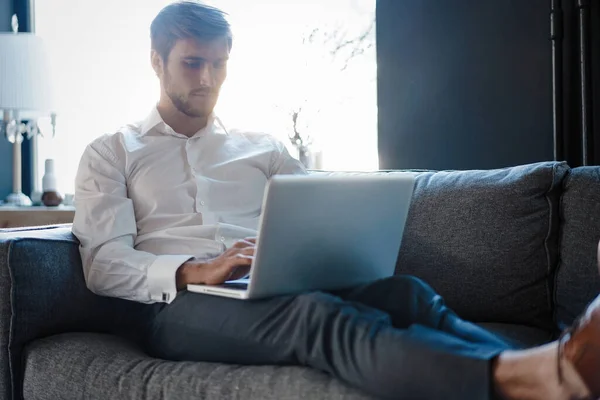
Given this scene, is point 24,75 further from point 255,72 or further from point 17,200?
point 255,72

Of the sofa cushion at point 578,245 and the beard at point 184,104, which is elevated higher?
the beard at point 184,104

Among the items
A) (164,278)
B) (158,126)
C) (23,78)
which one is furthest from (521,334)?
(23,78)

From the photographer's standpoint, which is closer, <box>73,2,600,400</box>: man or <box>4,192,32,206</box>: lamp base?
<box>73,2,600,400</box>: man

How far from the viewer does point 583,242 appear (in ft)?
5.82

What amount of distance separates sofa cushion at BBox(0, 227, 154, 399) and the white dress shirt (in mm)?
49

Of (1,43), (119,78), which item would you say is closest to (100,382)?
(1,43)

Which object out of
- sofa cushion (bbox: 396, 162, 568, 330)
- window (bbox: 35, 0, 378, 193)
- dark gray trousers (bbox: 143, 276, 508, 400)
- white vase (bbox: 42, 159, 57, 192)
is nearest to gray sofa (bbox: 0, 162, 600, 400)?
sofa cushion (bbox: 396, 162, 568, 330)

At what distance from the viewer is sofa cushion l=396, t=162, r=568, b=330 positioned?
1834 millimetres

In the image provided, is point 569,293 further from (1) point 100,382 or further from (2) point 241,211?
(1) point 100,382

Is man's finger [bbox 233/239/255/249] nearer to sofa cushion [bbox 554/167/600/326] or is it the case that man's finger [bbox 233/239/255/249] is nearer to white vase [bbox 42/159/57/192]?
sofa cushion [bbox 554/167/600/326]

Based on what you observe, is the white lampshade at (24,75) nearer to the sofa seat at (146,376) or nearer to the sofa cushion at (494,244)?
the sofa seat at (146,376)

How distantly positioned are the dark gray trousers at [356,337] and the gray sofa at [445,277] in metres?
0.11

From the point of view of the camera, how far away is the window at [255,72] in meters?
3.22

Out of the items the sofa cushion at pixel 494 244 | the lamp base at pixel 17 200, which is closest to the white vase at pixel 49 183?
the lamp base at pixel 17 200
